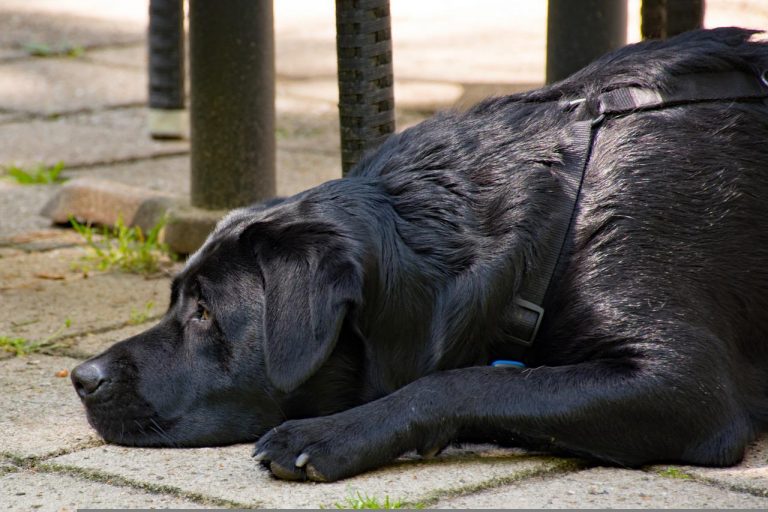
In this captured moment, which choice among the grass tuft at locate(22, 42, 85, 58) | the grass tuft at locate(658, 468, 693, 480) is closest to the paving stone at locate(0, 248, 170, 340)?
the grass tuft at locate(658, 468, 693, 480)

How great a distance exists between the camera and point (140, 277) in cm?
459

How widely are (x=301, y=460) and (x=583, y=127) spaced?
1.07 meters

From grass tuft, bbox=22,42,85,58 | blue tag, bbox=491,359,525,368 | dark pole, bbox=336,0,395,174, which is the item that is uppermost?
dark pole, bbox=336,0,395,174

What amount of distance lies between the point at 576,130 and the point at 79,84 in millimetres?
5231

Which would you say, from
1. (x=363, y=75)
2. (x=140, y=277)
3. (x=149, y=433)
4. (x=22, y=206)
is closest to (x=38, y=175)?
(x=22, y=206)

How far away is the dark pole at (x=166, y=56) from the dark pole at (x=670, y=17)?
6.57ft

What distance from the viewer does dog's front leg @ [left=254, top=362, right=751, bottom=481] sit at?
280cm

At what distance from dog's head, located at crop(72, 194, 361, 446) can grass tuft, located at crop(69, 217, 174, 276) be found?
1560 mm

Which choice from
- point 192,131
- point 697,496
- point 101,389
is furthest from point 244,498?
point 192,131

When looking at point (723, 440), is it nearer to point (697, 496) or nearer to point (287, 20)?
point (697, 496)

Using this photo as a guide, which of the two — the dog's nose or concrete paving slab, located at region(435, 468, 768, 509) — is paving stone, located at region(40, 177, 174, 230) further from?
concrete paving slab, located at region(435, 468, 768, 509)

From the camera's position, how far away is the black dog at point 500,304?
9.28 feet

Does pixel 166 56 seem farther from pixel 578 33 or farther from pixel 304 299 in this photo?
pixel 304 299

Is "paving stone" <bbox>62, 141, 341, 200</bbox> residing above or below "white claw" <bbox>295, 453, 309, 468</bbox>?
above
